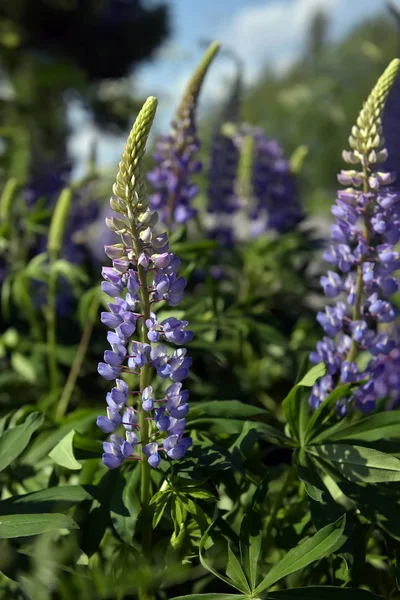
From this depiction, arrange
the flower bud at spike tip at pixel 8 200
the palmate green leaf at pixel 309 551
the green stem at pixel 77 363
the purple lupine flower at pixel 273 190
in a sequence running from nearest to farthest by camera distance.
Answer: the palmate green leaf at pixel 309 551 → the green stem at pixel 77 363 → the flower bud at spike tip at pixel 8 200 → the purple lupine flower at pixel 273 190

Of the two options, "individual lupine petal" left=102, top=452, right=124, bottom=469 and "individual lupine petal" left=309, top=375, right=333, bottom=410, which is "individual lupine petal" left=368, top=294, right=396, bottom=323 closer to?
"individual lupine petal" left=309, top=375, right=333, bottom=410

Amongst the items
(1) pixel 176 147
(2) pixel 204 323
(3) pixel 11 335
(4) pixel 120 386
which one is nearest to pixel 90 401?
(3) pixel 11 335

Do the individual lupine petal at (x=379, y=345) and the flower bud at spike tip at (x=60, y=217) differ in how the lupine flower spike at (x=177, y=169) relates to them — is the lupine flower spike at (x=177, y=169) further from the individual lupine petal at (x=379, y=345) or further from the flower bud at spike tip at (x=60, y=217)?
the individual lupine petal at (x=379, y=345)

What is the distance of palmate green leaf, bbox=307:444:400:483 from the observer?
0.84 meters

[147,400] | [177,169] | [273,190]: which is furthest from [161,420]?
[273,190]

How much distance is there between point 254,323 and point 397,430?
0.59 meters

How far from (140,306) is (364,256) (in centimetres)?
39

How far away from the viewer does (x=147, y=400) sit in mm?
785

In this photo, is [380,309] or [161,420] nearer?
[161,420]

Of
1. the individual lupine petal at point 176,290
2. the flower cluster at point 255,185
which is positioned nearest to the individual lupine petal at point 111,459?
the individual lupine petal at point 176,290

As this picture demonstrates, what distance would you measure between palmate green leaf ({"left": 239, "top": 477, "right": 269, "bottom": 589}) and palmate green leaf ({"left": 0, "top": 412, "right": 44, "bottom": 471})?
33 centimetres

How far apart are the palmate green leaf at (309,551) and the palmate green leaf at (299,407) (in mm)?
184

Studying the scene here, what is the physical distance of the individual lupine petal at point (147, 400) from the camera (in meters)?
0.78

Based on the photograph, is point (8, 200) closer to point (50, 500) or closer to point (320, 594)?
point (50, 500)
